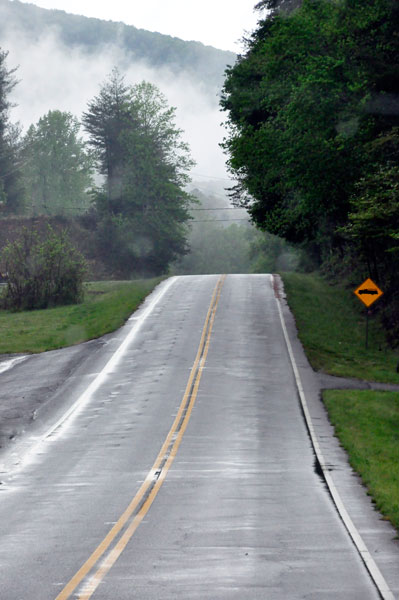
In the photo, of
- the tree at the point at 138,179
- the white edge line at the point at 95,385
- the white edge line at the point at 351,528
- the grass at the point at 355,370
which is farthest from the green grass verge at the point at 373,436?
the tree at the point at 138,179

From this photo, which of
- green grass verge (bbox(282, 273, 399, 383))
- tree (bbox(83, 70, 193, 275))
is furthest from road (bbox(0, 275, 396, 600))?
tree (bbox(83, 70, 193, 275))

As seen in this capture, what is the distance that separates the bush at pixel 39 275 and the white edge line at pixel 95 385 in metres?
9.05

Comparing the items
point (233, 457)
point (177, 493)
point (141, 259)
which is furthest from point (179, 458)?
point (141, 259)

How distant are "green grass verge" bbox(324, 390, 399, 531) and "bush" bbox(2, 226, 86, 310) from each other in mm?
33137

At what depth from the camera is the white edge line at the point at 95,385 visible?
2097 cm

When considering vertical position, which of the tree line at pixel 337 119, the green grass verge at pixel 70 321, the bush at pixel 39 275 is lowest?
the green grass verge at pixel 70 321

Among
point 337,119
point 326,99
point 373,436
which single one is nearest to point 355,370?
point 337,119

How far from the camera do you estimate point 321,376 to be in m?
32.1

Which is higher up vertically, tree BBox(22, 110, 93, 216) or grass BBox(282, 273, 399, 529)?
tree BBox(22, 110, 93, 216)

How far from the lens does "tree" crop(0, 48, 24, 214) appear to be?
113625mm

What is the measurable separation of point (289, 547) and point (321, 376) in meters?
21.3

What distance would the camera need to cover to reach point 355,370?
3406cm

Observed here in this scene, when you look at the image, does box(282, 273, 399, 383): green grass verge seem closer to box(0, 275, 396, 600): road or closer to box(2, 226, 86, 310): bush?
box(0, 275, 396, 600): road

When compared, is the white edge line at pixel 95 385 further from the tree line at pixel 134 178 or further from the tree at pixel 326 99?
the tree line at pixel 134 178
